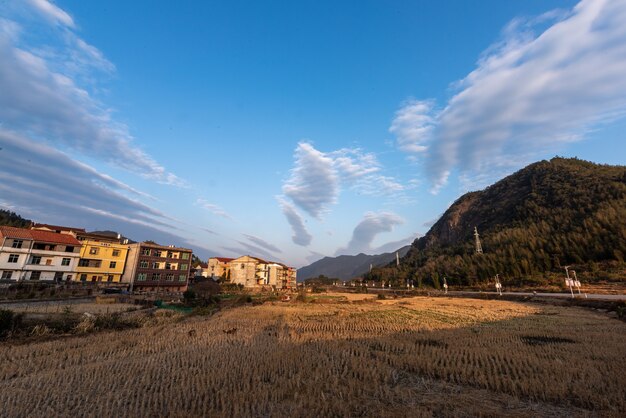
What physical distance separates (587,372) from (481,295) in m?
45.9

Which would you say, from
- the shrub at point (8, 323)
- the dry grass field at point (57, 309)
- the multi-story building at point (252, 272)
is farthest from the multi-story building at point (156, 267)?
the shrub at point (8, 323)

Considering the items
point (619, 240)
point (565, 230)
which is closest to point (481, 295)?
point (619, 240)

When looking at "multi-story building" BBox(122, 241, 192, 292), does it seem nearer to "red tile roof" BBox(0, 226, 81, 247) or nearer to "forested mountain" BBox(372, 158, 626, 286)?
"red tile roof" BBox(0, 226, 81, 247)

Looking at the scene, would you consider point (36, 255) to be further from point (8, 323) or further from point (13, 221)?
point (13, 221)

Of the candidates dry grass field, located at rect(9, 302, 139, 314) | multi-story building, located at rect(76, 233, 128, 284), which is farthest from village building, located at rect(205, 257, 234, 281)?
dry grass field, located at rect(9, 302, 139, 314)

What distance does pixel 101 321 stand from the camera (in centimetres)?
1669

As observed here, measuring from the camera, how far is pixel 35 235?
1770 inches

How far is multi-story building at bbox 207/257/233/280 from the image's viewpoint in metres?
94.7

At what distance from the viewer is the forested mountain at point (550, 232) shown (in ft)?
174

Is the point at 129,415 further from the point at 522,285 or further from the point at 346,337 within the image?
the point at 522,285

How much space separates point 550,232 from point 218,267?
95.5 metres

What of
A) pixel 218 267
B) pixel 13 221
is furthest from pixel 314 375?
pixel 13 221

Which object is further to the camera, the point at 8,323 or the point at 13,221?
the point at 13,221

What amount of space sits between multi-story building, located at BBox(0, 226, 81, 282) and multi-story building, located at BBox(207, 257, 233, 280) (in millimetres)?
47050
